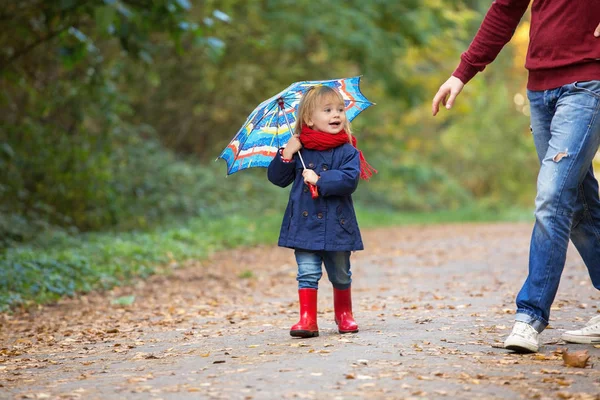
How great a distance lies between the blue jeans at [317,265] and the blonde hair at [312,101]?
2.40ft

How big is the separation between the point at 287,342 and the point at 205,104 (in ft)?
50.9

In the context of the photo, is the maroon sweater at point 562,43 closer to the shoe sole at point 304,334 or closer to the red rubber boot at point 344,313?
the red rubber boot at point 344,313

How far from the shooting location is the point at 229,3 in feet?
55.3

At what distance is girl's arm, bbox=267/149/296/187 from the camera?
5.50m

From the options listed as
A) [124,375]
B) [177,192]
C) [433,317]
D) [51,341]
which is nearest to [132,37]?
[51,341]

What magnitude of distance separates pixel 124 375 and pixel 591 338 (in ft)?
8.30

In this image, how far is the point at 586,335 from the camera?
4.97 metres

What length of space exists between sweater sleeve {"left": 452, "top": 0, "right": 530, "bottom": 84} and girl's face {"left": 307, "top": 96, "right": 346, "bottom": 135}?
2.40 ft

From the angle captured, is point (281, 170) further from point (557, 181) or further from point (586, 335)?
point (586, 335)

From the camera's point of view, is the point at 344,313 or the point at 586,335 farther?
the point at 344,313

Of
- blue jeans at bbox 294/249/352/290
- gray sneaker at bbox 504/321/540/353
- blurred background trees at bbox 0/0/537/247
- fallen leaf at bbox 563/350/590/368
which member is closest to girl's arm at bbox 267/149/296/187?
blue jeans at bbox 294/249/352/290

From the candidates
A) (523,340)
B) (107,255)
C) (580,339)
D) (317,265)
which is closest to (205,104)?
(107,255)

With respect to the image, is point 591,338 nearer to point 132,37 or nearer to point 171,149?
point 132,37

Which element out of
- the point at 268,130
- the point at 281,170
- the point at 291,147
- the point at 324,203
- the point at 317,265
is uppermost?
the point at 268,130
